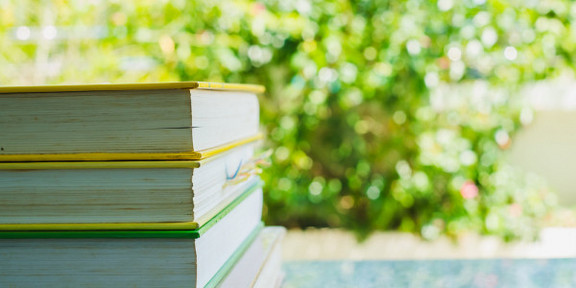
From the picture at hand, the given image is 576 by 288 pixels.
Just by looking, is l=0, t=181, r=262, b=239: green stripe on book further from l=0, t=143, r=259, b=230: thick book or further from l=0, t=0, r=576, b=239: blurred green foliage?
l=0, t=0, r=576, b=239: blurred green foliage

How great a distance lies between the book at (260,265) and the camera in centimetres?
59

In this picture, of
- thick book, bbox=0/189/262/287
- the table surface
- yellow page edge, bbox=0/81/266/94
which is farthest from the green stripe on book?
the table surface

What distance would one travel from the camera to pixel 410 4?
2182 millimetres

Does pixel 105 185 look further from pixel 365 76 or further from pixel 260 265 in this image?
pixel 365 76

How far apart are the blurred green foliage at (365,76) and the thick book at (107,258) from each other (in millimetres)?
1705

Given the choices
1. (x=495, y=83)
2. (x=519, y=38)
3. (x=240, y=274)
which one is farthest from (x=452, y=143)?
(x=240, y=274)

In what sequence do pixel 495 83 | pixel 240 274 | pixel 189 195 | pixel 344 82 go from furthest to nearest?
pixel 495 83, pixel 344 82, pixel 240 274, pixel 189 195

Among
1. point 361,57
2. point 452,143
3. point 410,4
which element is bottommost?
point 452,143

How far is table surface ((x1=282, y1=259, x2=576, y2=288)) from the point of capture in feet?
2.53

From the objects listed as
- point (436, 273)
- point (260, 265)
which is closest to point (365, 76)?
point (436, 273)

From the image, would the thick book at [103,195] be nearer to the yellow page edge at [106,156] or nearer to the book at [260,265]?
the yellow page edge at [106,156]

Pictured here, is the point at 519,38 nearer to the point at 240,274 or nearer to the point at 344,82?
the point at 344,82

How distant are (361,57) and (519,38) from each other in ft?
2.03

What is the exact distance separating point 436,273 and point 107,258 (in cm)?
47
